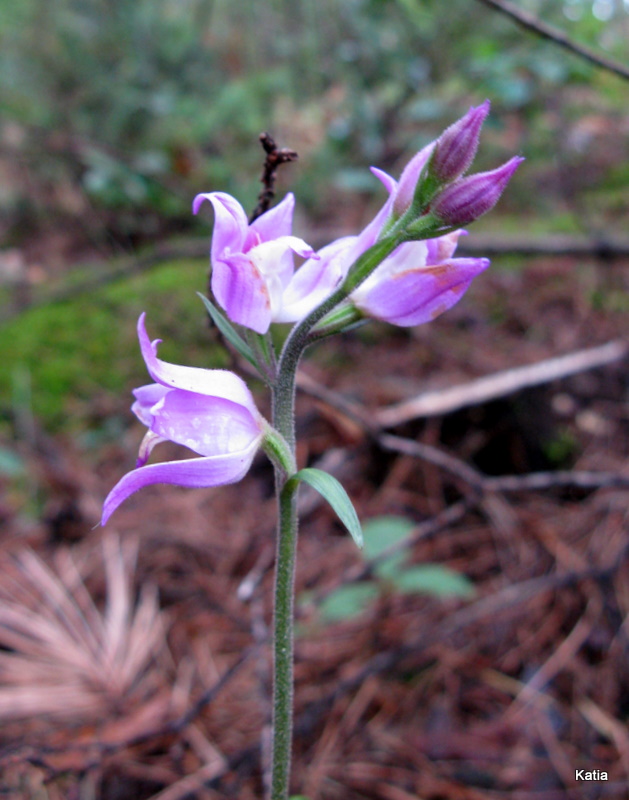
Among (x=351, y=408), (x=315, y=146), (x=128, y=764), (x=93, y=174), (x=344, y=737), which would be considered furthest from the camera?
(x=315, y=146)

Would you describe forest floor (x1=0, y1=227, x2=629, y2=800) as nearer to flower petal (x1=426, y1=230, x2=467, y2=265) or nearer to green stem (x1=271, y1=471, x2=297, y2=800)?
green stem (x1=271, y1=471, x2=297, y2=800)

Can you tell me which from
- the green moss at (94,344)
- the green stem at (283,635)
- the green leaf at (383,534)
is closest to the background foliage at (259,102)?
the green moss at (94,344)

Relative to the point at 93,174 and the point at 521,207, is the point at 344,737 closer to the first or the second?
the point at 93,174

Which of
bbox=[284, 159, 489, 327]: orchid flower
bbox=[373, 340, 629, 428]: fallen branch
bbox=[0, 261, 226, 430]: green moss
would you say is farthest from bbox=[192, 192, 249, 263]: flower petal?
bbox=[0, 261, 226, 430]: green moss

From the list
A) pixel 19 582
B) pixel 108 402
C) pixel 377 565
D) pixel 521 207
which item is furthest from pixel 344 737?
pixel 521 207

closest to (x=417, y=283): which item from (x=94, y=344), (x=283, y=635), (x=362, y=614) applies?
(x=283, y=635)

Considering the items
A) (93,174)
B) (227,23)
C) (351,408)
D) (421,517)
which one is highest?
(227,23)

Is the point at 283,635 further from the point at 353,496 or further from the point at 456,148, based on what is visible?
the point at 353,496
